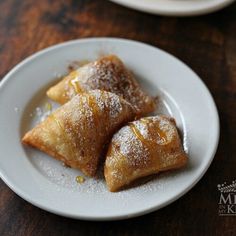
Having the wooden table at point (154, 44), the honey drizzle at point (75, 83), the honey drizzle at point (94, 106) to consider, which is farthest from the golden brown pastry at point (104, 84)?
the wooden table at point (154, 44)

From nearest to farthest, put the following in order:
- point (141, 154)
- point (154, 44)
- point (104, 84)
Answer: point (141, 154), point (104, 84), point (154, 44)

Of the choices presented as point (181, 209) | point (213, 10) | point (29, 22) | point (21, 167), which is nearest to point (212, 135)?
point (181, 209)

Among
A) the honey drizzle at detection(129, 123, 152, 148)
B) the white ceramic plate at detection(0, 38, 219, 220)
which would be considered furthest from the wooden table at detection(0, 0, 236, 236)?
the honey drizzle at detection(129, 123, 152, 148)

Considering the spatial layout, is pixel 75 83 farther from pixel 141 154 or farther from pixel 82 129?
pixel 141 154

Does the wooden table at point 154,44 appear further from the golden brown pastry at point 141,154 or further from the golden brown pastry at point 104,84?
the golden brown pastry at point 104,84

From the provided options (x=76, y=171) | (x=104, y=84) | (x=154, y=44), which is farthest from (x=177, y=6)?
(x=76, y=171)

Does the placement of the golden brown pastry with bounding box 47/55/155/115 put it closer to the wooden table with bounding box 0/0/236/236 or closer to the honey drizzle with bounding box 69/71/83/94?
the honey drizzle with bounding box 69/71/83/94
